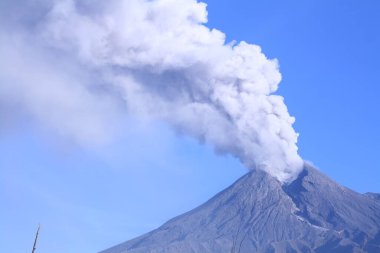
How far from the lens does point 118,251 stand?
452 ft

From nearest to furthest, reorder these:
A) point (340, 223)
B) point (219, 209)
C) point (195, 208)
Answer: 1. point (340, 223)
2. point (219, 209)
3. point (195, 208)

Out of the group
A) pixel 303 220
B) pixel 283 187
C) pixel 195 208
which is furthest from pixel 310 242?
pixel 195 208

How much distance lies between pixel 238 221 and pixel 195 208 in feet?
69.1

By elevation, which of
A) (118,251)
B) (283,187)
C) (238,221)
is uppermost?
(283,187)

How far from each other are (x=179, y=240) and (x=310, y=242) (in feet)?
98.6

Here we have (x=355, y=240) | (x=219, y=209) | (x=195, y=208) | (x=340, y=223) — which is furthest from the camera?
(x=195, y=208)

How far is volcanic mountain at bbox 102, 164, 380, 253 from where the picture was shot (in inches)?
4916

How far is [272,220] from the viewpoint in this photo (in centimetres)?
13775

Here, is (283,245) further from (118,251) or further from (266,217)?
(118,251)

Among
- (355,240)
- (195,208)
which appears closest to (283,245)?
(355,240)

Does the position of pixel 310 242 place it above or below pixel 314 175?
below

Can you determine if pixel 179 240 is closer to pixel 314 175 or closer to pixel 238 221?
pixel 238 221

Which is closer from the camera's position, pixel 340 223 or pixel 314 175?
pixel 340 223

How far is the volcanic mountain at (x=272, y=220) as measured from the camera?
410 feet
